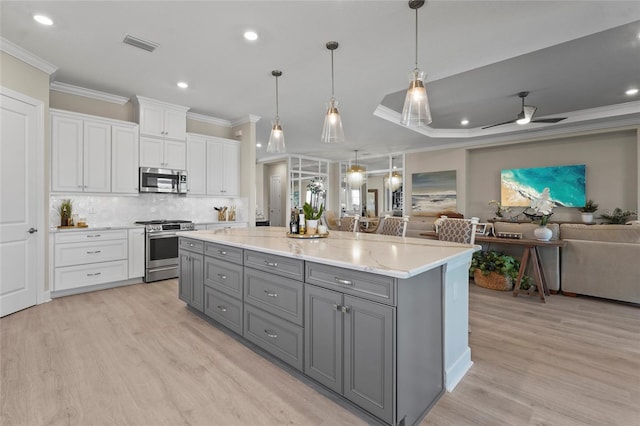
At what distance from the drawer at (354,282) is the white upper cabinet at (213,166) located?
399 centimetres

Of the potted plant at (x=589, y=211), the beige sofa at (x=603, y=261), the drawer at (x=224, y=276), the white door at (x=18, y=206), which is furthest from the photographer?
the potted plant at (x=589, y=211)

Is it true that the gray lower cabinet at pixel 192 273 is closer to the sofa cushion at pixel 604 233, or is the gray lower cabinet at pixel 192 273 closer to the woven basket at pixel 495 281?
the woven basket at pixel 495 281

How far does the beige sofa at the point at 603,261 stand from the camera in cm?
347

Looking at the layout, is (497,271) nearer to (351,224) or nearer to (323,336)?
(351,224)

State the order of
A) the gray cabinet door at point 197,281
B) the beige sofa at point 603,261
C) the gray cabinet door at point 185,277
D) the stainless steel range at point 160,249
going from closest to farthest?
the gray cabinet door at point 197,281 → the gray cabinet door at point 185,277 → the beige sofa at point 603,261 → the stainless steel range at point 160,249

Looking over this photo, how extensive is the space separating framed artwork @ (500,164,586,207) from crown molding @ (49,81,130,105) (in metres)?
7.88

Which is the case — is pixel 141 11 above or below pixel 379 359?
above

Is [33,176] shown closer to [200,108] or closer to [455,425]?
[200,108]

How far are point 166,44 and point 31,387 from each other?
3.00m

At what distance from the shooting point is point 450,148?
801 centimetres

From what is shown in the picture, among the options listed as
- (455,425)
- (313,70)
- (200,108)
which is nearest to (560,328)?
(455,425)

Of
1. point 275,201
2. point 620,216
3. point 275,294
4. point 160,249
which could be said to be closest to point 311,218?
point 275,294

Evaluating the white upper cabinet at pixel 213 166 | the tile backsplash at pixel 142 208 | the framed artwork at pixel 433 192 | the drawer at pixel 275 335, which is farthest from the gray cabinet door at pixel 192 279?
the framed artwork at pixel 433 192

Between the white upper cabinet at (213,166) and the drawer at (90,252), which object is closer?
the drawer at (90,252)
